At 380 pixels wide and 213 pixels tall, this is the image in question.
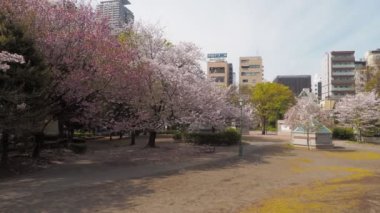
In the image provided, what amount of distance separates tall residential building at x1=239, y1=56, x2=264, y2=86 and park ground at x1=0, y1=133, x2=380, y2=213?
317ft

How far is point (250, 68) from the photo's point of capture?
116312mm

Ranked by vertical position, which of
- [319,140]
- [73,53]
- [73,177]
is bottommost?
[73,177]

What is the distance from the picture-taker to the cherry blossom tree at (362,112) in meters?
37.2

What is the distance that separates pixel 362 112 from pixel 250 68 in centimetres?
7950

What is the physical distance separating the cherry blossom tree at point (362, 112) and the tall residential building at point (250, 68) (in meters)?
75.7

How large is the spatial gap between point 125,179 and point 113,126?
23.9 ft

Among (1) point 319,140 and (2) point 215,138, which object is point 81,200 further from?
(1) point 319,140

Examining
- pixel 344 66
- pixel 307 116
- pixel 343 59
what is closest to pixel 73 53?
pixel 307 116

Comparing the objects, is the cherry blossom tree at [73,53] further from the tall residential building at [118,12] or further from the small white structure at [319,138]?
the small white structure at [319,138]

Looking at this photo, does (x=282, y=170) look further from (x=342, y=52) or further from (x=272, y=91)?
(x=342, y=52)

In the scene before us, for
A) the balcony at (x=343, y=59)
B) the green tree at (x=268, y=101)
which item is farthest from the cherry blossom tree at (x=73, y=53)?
the balcony at (x=343, y=59)

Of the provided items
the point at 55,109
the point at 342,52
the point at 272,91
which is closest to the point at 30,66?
the point at 55,109

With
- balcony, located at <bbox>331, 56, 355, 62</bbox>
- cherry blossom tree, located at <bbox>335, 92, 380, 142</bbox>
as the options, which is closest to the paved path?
cherry blossom tree, located at <bbox>335, 92, 380, 142</bbox>

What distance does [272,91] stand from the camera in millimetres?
54219
